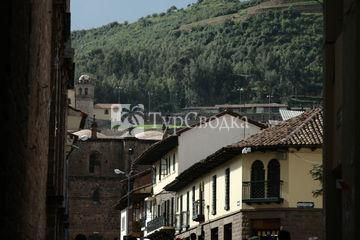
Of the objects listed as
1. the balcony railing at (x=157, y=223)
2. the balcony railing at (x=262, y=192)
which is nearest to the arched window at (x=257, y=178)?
the balcony railing at (x=262, y=192)

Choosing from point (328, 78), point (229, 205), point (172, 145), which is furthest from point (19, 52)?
point (172, 145)

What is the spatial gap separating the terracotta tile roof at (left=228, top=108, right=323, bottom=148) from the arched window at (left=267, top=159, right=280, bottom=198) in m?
1.10

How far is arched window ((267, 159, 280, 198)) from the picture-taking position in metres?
58.8

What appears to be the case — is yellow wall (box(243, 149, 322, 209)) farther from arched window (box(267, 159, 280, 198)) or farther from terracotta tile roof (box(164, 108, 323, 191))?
terracotta tile roof (box(164, 108, 323, 191))

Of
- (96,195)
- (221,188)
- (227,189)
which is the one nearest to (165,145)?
(221,188)

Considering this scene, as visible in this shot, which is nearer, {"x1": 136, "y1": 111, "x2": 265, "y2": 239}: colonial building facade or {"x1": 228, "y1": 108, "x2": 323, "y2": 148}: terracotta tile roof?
{"x1": 228, "y1": 108, "x2": 323, "y2": 148}: terracotta tile roof

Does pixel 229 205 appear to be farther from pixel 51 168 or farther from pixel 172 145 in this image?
pixel 51 168

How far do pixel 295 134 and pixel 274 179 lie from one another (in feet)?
7.68

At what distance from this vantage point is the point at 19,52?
16953 mm

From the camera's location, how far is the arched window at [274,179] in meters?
58.8

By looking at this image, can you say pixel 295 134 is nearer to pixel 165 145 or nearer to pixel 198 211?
pixel 198 211

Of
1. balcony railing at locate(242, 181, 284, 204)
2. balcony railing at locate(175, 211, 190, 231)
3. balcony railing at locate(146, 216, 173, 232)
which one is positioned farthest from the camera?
balcony railing at locate(146, 216, 173, 232)

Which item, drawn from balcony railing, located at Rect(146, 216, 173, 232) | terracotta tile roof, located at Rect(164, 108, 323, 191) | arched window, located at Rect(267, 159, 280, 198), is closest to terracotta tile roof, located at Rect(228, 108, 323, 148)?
terracotta tile roof, located at Rect(164, 108, 323, 191)

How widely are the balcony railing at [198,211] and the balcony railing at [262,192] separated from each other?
823cm
